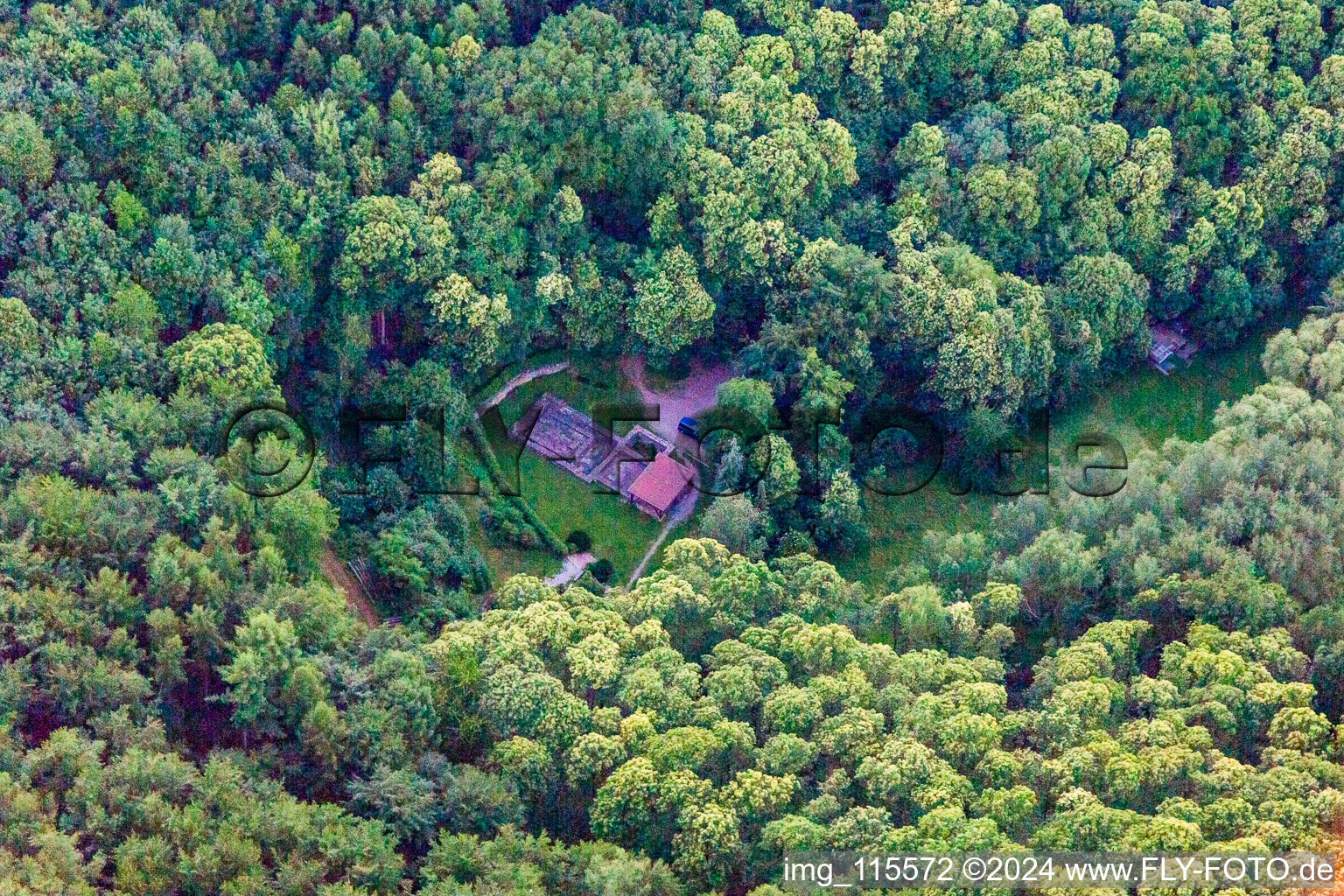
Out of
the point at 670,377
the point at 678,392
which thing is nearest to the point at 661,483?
the point at 678,392

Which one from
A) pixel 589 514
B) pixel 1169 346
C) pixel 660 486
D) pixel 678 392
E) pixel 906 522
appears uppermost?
pixel 1169 346

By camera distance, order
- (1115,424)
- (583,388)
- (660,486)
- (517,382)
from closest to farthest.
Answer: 1. (660,486)
2. (517,382)
3. (583,388)
4. (1115,424)

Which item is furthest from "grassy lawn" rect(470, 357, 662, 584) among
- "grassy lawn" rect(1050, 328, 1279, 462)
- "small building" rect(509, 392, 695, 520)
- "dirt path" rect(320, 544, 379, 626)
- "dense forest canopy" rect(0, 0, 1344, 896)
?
"grassy lawn" rect(1050, 328, 1279, 462)

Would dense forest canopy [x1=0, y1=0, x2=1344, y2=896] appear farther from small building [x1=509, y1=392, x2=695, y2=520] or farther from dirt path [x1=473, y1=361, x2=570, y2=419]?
small building [x1=509, y1=392, x2=695, y2=520]

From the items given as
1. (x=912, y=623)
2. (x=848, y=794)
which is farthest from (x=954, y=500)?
(x=848, y=794)

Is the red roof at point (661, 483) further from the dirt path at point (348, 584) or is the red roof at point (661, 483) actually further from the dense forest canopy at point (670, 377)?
the dirt path at point (348, 584)

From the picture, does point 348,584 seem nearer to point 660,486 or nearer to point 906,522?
A: point 660,486
